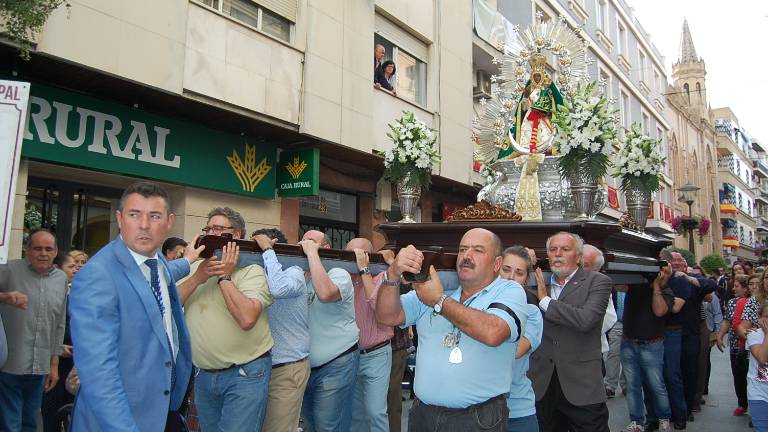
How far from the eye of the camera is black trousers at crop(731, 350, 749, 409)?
24.7 ft

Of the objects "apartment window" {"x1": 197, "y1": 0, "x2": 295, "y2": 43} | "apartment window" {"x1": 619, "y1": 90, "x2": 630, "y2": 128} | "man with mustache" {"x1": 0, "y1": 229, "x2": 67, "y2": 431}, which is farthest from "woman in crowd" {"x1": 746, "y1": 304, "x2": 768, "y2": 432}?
"apartment window" {"x1": 619, "y1": 90, "x2": 630, "y2": 128}

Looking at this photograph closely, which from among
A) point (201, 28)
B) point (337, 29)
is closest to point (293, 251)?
point (201, 28)

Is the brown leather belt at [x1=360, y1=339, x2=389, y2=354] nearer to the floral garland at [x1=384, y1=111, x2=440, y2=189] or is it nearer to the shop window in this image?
the floral garland at [x1=384, y1=111, x2=440, y2=189]

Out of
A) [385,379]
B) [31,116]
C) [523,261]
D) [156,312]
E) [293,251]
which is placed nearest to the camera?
[156,312]

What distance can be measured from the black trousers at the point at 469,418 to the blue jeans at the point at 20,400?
3.51 meters

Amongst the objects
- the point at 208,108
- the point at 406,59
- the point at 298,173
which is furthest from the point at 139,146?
the point at 406,59

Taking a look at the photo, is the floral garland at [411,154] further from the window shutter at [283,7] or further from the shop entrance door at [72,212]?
the window shutter at [283,7]

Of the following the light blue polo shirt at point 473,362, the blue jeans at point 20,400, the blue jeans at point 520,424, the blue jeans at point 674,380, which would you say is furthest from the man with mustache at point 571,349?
the blue jeans at point 20,400

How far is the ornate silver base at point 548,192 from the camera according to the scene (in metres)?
5.41

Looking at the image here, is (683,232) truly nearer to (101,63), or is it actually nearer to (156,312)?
(101,63)

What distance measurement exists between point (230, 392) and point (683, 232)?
25.0 m

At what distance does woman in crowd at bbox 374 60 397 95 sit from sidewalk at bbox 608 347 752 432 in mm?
7295

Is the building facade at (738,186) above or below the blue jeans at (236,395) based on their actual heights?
above

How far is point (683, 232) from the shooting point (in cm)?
2483
